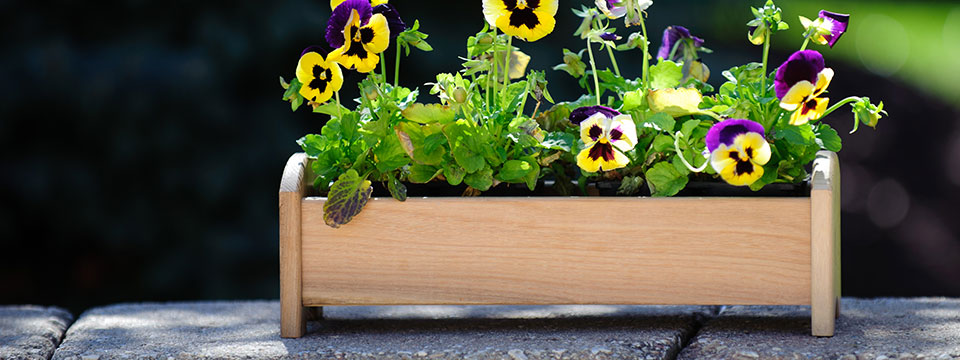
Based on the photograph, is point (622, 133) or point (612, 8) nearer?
point (622, 133)

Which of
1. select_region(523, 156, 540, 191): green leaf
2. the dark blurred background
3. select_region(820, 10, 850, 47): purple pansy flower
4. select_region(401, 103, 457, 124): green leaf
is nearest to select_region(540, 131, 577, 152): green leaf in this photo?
select_region(523, 156, 540, 191): green leaf

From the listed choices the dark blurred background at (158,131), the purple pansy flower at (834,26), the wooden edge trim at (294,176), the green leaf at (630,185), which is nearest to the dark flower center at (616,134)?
the green leaf at (630,185)

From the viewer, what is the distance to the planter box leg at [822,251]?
4.29 ft

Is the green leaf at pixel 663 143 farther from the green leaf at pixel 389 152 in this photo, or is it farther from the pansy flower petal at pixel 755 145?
the green leaf at pixel 389 152

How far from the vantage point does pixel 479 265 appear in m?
1.38

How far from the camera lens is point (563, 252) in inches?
53.7

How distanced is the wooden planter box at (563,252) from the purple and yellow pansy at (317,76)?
117mm

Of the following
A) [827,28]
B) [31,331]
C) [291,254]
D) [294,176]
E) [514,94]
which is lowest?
[31,331]

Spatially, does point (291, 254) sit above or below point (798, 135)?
below

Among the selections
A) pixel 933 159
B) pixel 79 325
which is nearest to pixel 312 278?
pixel 79 325

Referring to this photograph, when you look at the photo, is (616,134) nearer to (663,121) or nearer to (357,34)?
(663,121)

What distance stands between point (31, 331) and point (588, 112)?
0.91m

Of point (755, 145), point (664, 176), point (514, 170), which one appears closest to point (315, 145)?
point (514, 170)

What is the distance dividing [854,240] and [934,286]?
306 millimetres
